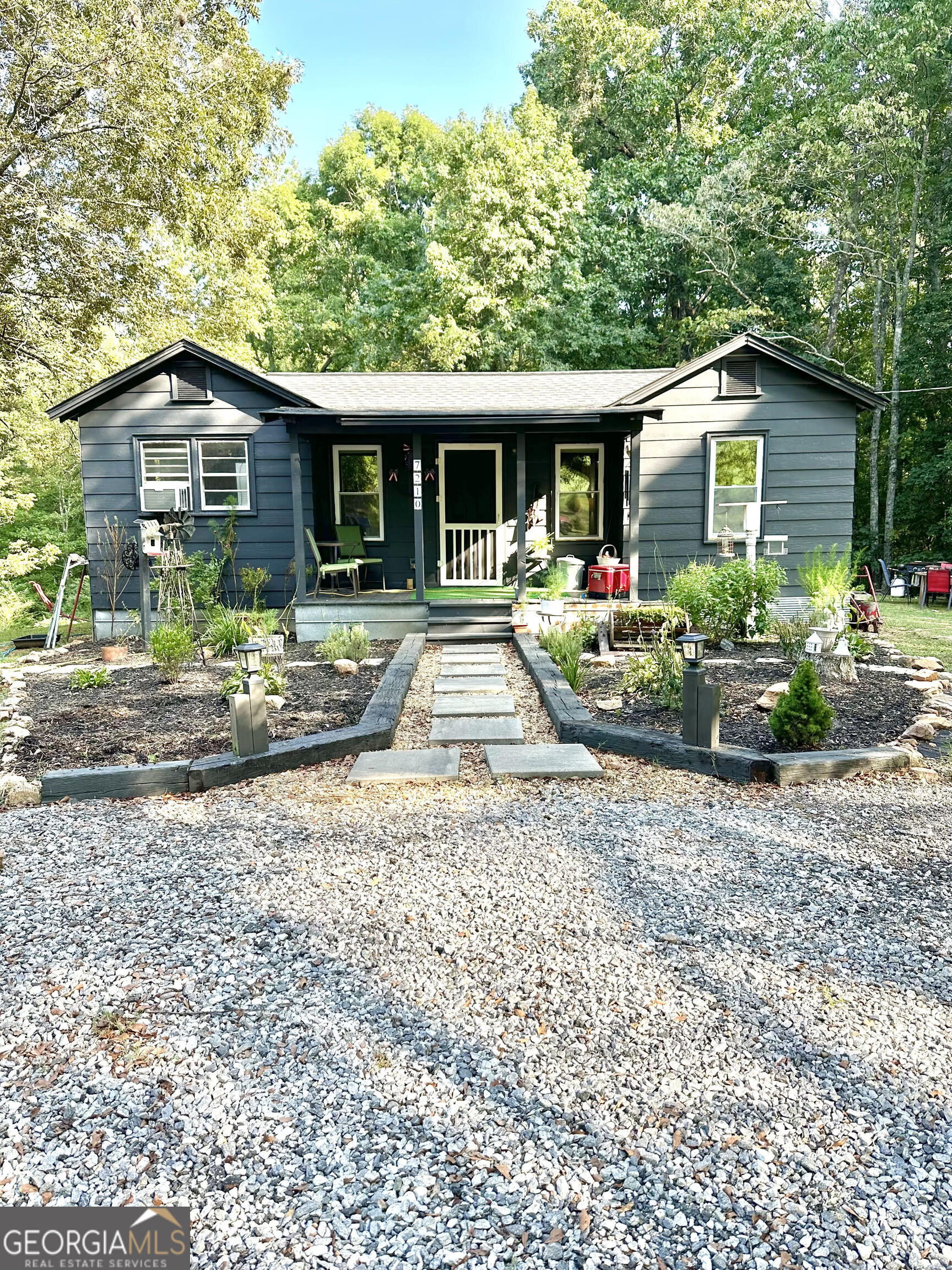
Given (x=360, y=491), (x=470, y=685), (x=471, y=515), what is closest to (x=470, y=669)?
(x=470, y=685)

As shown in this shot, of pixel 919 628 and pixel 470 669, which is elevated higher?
pixel 919 628

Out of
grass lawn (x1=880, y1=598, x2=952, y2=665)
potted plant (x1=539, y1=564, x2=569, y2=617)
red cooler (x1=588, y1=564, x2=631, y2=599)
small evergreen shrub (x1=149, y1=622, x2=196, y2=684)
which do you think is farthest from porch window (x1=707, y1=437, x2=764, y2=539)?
small evergreen shrub (x1=149, y1=622, x2=196, y2=684)

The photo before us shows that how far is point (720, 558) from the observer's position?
10.6 metres

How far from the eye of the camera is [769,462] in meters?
10.5

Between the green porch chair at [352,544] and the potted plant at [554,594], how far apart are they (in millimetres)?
2628

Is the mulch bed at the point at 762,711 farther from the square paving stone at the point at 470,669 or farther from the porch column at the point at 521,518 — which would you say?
the porch column at the point at 521,518

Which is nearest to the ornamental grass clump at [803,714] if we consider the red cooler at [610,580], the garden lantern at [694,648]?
the garden lantern at [694,648]

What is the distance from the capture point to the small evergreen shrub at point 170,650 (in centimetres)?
680

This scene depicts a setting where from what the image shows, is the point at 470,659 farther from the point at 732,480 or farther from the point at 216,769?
the point at 732,480

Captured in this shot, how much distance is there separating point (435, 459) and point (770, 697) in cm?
732

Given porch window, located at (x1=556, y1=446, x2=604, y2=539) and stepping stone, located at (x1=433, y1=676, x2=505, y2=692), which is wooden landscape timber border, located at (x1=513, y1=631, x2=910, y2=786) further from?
porch window, located at (x1=556, y1=446, x2=604, y2=539)

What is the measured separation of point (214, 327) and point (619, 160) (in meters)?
12.9

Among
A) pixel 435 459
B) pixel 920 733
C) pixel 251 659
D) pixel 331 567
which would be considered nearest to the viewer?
pixel 251 659

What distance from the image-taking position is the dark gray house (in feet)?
31.8
